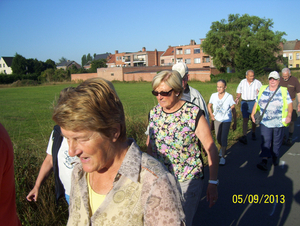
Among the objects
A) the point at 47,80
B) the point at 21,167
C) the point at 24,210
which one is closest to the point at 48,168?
the point at 24,210

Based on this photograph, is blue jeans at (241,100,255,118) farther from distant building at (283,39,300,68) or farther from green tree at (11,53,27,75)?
distant building at (283,39,300,68)

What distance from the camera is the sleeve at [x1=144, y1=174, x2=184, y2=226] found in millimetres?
1319

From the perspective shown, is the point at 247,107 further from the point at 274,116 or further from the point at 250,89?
the point at 274,116

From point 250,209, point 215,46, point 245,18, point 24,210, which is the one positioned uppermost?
point 245,18

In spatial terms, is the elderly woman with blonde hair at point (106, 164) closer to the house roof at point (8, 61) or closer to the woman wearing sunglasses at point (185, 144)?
the woman wearing sunglasses at point (185, 144)

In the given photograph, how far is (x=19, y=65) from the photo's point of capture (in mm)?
79562

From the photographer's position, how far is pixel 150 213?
1327 mm

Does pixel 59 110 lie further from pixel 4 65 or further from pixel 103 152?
pixel 4 65

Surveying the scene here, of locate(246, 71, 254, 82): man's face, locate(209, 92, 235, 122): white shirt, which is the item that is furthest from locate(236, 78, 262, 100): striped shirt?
locate(209, 92, 235, 122): white shirt

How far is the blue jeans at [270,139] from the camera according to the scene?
214 inches

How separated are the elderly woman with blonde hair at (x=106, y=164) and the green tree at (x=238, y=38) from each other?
187 feet

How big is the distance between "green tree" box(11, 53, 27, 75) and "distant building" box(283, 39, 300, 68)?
286ft

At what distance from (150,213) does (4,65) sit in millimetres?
113203

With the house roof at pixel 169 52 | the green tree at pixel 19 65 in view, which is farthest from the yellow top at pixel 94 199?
the house roof at pixel 169 52
